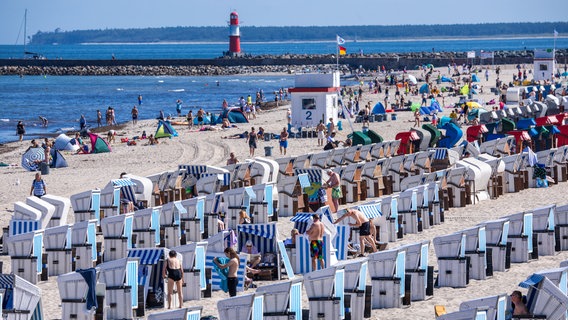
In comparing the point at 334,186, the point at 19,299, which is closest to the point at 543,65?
the point at 334,186

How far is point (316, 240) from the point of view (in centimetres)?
1550

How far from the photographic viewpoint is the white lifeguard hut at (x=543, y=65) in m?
65.0

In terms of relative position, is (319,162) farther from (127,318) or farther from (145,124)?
(145,124)

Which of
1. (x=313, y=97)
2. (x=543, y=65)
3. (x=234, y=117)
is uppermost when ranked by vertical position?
(x=313, y=97)

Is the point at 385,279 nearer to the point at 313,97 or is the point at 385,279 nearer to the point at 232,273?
the point at 232,273

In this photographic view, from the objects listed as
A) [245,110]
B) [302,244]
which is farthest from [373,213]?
[245,110]

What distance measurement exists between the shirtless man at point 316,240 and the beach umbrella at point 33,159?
15404 mm

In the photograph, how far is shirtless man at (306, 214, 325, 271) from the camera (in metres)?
15.4

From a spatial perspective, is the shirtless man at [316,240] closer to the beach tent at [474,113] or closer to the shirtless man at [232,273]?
the shirtless man at [232,273]

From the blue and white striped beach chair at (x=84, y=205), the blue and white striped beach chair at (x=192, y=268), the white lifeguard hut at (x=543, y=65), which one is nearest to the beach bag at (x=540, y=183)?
the blue and white striped beach chair at (x=84, y=205)

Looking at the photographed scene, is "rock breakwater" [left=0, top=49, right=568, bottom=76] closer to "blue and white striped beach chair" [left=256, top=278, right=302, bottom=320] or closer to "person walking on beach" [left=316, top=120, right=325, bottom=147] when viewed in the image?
"person walking on beach" [left=316, top=120, right=325, bottom=147]

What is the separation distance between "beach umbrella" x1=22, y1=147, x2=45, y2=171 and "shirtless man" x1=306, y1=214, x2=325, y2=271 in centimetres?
1540

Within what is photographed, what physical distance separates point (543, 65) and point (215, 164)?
4059cm

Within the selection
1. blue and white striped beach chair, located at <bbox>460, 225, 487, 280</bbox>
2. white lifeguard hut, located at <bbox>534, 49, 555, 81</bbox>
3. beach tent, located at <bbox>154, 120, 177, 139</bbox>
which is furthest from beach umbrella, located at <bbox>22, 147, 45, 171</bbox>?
white lifeguard hut, located at <bbox>534, 49, 555, 81</bbox>
